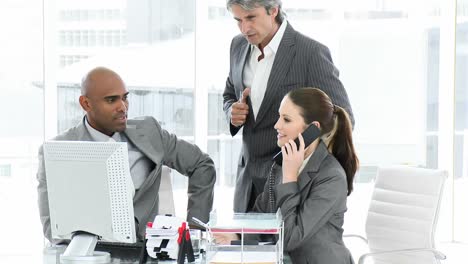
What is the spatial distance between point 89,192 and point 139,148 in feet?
2.16

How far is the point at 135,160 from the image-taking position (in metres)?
3.46

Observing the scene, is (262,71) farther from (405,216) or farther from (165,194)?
(405,216)

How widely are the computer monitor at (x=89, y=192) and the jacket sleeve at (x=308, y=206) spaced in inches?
22.0

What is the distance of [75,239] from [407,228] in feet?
4.89

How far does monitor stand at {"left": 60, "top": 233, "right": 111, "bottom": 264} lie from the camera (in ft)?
9.22

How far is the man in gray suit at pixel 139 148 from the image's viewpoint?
335 centimetres

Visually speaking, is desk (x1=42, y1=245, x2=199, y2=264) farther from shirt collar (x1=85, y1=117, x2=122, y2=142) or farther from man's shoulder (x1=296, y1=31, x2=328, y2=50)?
man's shoulder (x1=296, y1=31, x2=328, y2=50)

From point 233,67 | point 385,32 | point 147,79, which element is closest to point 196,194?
point 233,67

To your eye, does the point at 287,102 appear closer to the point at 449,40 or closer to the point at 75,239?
the point at 75,239

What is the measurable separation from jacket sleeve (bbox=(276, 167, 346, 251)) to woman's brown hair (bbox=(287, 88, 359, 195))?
6.6 inches

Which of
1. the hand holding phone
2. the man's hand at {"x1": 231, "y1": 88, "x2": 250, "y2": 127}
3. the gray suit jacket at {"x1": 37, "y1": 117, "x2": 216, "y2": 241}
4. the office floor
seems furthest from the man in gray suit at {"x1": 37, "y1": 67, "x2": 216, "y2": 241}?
the office floor

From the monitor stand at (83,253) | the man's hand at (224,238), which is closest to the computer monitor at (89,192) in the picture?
the monitor stand at (83,253)

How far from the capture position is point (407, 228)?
11.8 ft

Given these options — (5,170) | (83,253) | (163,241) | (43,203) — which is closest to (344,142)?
(163,241)
